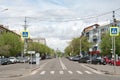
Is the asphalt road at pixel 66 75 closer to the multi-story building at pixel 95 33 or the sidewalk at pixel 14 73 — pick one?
the sidewalk at pixel 14 73

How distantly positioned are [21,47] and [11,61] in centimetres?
2172

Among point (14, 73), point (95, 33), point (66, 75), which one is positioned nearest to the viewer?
point (66, 75)

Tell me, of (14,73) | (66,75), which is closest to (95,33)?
(14,73)

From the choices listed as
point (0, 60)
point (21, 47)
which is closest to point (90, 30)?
point (21, 47)

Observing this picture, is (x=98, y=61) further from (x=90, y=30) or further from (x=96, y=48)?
(x=90, y=30)

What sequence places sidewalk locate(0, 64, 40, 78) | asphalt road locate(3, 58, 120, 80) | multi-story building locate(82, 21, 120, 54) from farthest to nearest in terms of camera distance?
multi-story building locate(82, 21, 120, 54) → sidewalk locate(0, 64, 40, 78) → asphalt road locate(3, 58, 120, 80)

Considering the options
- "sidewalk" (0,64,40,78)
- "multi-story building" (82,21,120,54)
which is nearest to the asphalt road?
"sidewalk" (0,64,40,78)

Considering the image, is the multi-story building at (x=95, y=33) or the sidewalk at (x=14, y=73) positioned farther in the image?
the multi-story building at (x=95, y=33)

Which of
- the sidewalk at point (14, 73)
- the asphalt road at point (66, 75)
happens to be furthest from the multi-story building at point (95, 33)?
the sidewalk at point (14, 73)

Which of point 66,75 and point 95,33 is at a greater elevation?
point 95,33

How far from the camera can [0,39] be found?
95.4 metres

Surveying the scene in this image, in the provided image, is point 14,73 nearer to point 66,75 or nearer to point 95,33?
point 66,75

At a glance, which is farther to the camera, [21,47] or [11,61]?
[21,47]

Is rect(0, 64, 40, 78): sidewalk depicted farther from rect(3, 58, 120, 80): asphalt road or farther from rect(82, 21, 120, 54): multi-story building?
rect(82, 21, 120, 54): multi-story building
